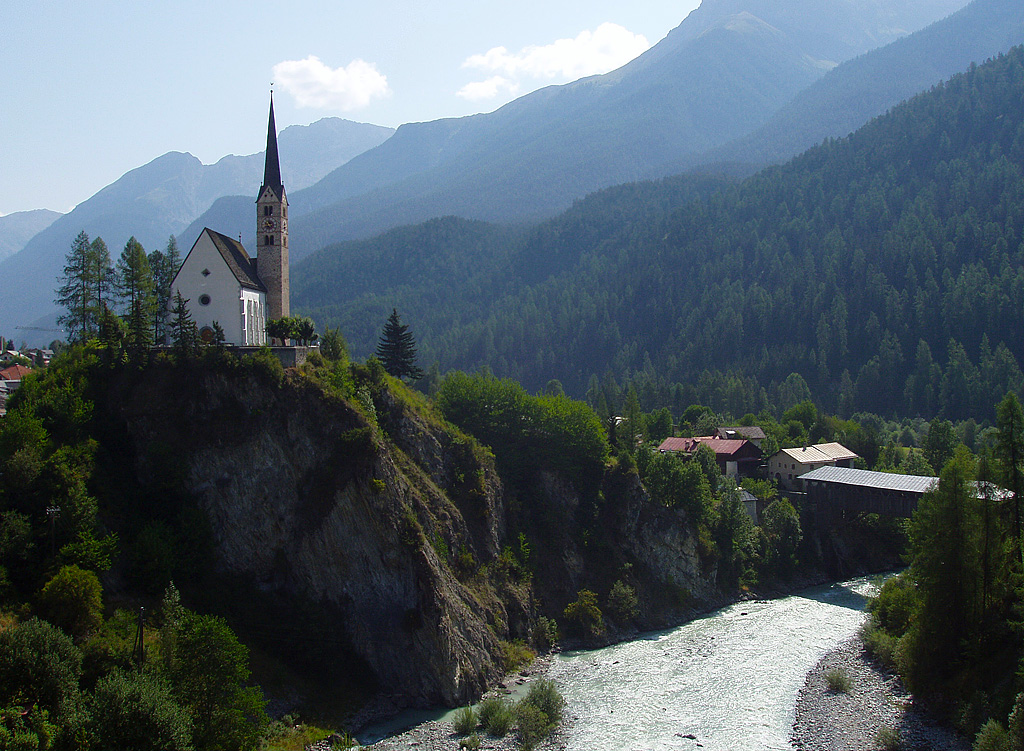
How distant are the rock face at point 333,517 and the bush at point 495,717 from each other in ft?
11.2

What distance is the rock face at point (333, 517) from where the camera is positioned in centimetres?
4950

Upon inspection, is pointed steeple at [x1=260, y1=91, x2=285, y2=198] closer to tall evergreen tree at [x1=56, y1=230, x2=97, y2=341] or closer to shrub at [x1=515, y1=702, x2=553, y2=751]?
tall evergreen tree at [x1=56, y1=230, x2=97, y2=341]

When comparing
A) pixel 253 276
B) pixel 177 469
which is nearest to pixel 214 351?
pixel 177 469

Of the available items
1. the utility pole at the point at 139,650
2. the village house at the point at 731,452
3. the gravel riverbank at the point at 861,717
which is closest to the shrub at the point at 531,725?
the gravel riverbank at the point at 861,717

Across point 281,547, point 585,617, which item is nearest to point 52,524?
point 281,547

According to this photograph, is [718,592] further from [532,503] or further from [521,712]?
[521,712]

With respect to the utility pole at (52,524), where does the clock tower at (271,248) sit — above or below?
above

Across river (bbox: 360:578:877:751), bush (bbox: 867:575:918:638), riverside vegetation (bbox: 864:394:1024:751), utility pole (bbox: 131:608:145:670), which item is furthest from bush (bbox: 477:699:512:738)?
bush (bbox: 867:575:918:638)

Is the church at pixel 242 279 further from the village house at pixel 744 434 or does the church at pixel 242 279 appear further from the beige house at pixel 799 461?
the village house at pixel 744 434

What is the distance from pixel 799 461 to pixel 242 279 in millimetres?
64614

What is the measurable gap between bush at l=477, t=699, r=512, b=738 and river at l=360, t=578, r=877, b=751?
2.56 m

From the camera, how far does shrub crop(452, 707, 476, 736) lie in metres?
44.1

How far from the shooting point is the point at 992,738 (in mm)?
36531

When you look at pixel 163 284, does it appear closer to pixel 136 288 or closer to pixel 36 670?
pixel 136 288
